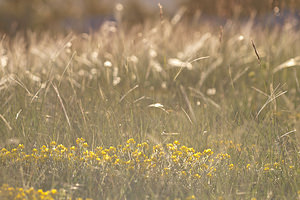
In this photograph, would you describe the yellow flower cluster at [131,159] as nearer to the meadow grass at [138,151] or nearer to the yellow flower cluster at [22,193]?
the meadow grass at [138,151]

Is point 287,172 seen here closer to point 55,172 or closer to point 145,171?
point 145,171

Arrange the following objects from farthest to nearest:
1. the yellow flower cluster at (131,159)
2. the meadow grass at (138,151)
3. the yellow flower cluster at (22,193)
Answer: the yellow flower cluster at (131,159)
the meadow grass at (138,151)
the yellow flower cluster at (22,193)

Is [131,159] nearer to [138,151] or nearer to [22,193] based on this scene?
[138,151]

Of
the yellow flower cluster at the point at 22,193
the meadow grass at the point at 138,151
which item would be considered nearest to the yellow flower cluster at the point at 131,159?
the meadow grass at the point at 138,151

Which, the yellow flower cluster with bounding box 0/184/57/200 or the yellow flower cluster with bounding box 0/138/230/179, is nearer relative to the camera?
the yellow flower cluster with bounding box 0/184/57/200

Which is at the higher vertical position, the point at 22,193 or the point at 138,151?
the point at 22,193

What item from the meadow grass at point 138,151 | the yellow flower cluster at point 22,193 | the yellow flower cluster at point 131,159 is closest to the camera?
the yellow flower cluster at point 22,193

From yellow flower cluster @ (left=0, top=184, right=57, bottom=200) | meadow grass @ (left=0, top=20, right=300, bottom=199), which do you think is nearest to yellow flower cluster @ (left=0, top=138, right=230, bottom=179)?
meadow grass @ (left=0, top=20, right=300, bottom=199)

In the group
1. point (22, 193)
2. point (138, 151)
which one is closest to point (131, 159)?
point (138, 151)

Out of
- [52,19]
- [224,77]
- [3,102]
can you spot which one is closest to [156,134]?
[3,102]

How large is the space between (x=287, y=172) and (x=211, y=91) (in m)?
1.81

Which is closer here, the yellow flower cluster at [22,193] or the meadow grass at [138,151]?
the yellow flower cluster at [22,193]

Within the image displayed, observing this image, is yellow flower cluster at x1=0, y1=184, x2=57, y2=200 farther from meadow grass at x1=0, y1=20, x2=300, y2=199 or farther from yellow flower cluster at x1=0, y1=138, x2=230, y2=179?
yellow flower cluster at x1=0, y1=138, x2=230, y2=179

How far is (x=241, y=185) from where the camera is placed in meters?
2.37
